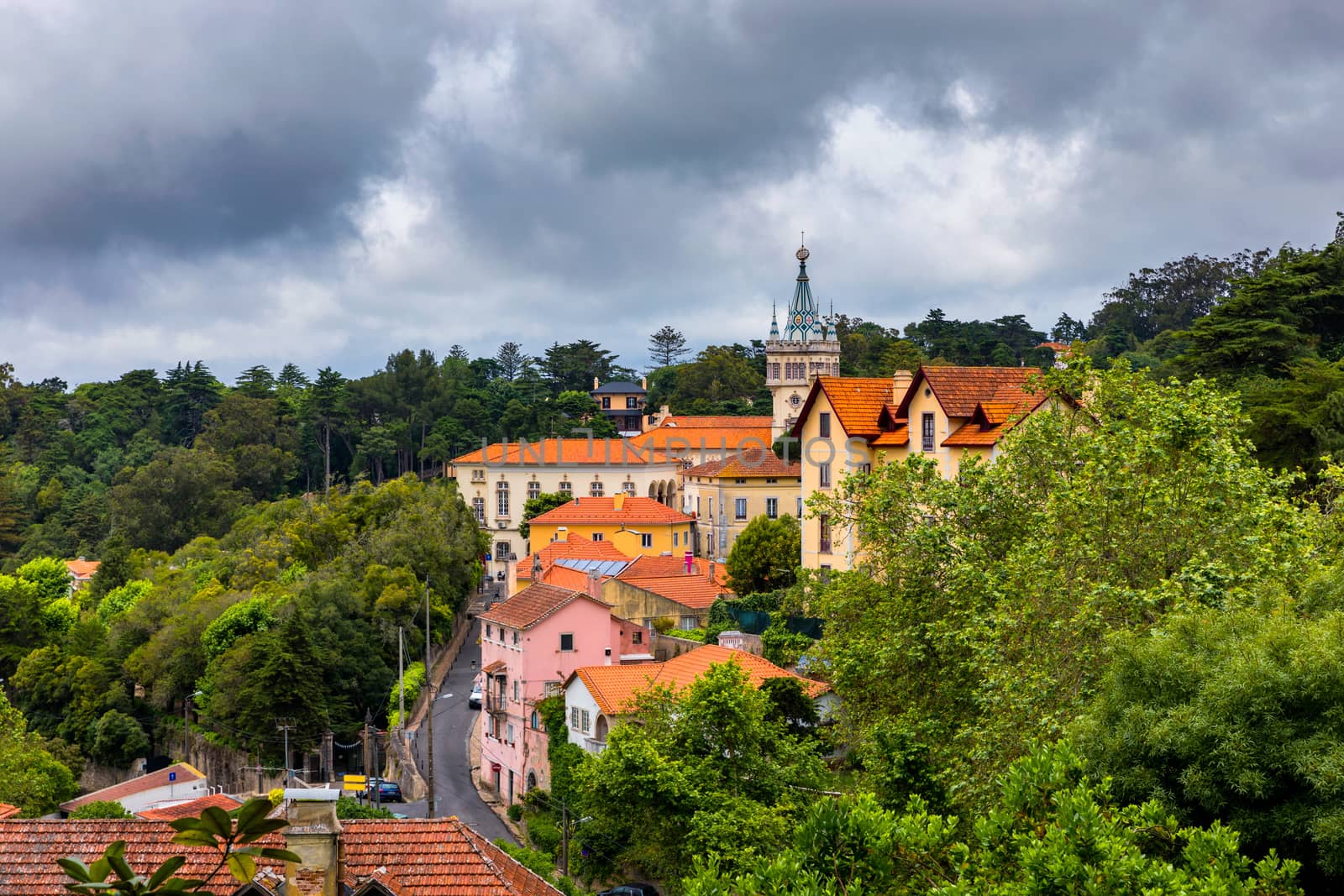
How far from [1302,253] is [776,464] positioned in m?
29.9

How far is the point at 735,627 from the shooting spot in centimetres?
4531

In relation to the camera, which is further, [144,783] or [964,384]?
[144,783]

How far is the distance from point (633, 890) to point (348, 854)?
1799 centimetres

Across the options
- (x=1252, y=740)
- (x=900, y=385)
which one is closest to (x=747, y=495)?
(x=900, y=385)

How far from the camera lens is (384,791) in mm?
41562

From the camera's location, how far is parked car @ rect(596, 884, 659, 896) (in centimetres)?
2962

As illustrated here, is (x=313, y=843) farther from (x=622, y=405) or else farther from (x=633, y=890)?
(x=622, y=405)

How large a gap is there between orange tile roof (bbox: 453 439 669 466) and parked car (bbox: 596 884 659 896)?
56.6 m

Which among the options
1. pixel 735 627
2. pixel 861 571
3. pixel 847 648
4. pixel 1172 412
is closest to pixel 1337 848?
pixel 1172 412

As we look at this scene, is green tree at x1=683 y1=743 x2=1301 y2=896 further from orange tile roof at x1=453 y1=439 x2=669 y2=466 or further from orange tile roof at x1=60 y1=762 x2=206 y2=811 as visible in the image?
orange tile roof at x1=453 y1=439 x2=669 y2=466

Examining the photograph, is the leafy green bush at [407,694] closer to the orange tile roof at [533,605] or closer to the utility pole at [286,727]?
the utility pole at [286,727]

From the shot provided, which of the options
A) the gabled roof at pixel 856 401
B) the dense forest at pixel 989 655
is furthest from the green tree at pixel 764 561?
the gabled roof at pixel 856 401

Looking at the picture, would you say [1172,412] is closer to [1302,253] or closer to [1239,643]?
[1239,643]

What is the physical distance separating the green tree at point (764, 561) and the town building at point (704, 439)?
1323 inches
